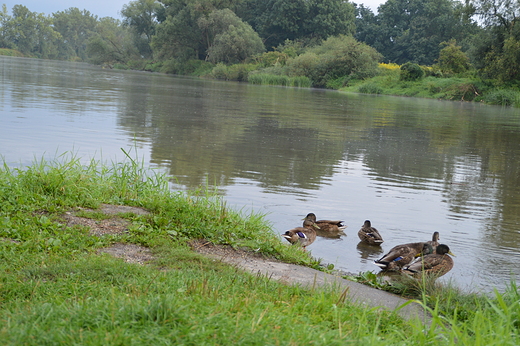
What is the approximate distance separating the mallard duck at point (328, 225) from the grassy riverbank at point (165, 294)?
0.94m

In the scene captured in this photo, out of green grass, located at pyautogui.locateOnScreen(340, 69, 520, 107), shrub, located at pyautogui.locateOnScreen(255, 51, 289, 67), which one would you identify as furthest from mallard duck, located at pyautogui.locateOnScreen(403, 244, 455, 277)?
shrub, located at pyautogui.locateOnScreen(255, 51, 289, 67)

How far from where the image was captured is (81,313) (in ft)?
10.0

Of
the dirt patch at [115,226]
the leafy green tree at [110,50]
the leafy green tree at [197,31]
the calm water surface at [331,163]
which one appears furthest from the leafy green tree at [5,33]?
the dirt patch at [115,226]

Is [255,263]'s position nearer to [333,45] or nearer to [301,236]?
[301,236]

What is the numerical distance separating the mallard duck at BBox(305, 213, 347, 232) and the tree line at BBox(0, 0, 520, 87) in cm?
4691

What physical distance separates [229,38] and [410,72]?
2645cm

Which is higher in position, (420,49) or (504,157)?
(420,49)

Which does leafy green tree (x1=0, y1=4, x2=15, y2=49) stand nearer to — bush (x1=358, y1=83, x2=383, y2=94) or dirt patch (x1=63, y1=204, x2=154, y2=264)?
bush (x1=358, y1=83, x2=383, y2=94)

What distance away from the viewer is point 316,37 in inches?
3477

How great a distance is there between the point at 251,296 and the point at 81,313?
48.6 inches

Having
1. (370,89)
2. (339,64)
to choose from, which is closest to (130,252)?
(370,89)

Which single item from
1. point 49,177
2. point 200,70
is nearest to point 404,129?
point 49,177

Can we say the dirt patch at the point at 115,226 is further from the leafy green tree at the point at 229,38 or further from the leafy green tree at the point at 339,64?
the leafy green tree at the point at 229,38

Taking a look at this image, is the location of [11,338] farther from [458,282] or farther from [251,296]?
[458,282]
